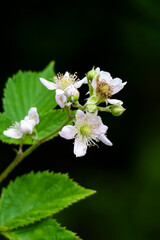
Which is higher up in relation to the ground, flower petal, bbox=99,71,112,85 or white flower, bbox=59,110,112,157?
flower petal, bbox=99,71,112,85

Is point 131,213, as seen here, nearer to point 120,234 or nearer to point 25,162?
point 120,234

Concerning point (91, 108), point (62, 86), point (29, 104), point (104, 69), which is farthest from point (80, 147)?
point (104, 69)

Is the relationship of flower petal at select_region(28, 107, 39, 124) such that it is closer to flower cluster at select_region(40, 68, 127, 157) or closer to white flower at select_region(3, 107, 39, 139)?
white flower at select_region(3, 107, 39, 139)

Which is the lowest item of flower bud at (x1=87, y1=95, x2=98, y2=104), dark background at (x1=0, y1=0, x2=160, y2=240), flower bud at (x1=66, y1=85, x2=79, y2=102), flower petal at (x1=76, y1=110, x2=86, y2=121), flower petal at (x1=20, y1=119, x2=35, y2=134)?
flower petal at (x1=20, y1=119, x2=35, y2=134)

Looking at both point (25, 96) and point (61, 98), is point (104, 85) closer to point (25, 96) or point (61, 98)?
point (61, 98)

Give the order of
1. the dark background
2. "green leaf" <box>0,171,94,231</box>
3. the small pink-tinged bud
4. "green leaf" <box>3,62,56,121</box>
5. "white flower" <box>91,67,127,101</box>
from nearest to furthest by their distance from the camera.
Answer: the small pink-tinged bud
"white flower" <box>91,67,127,101</box>
"green leaf" <box>0,171,94,231</box>
"green leaf" <box>3,62,56,121</box>
the dark background

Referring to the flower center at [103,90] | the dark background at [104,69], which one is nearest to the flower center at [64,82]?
the flower center at [103,90]

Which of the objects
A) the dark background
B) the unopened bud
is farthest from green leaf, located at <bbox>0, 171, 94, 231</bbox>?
the dark background
